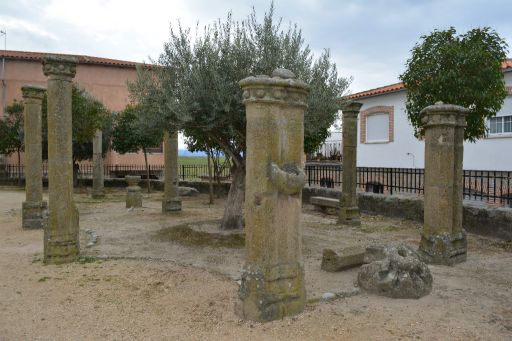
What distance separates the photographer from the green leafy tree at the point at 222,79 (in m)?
6.97

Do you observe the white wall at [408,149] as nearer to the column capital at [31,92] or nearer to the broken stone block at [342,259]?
the broken stone block at [342,259]

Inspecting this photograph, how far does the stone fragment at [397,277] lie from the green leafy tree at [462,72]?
5284 millimetres

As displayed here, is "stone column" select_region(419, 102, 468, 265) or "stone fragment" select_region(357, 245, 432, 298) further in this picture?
"stone column" select_region(419, 102, 468, 265)

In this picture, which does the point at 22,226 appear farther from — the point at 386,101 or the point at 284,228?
the point at 386,101

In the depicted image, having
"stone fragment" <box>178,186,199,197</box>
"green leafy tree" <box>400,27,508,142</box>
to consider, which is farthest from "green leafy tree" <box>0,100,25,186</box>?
"green leafy tree" <box>400,27,508,142</box>

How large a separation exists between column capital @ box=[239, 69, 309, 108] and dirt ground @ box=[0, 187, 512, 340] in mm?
1998

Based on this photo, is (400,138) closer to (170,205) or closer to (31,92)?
(170,205)

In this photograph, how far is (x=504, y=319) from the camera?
4.10m

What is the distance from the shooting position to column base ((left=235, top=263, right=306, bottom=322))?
3.87m

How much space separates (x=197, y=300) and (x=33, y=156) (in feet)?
18.9

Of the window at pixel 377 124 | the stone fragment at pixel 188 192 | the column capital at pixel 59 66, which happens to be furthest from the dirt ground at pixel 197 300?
the window at pixel 377 124

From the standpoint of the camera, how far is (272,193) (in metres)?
3.87

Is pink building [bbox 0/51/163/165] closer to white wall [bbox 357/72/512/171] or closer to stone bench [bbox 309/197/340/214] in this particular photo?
white wall [bbox 357/72/512/171]

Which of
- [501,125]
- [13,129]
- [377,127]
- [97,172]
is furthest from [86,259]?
[377,127]
